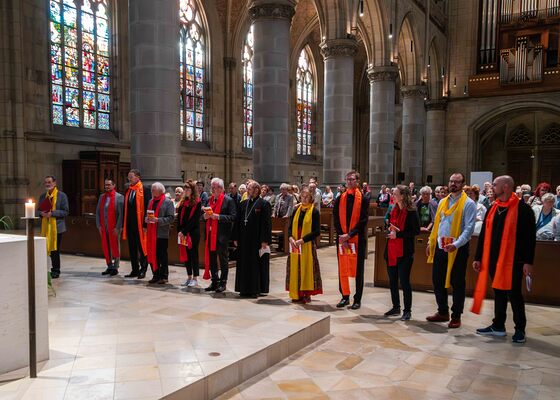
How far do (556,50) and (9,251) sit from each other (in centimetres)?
2810

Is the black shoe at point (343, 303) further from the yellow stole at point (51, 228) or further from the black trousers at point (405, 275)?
the yellow stole at point (51, 228)

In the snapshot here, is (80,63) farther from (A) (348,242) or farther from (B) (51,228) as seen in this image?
(A) (348,242)

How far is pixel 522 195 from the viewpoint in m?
10.2

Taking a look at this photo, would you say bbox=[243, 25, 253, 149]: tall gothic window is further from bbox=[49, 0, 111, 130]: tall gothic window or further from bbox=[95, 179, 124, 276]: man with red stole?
bbox=[95, 179, 124, 276]: man with red stole

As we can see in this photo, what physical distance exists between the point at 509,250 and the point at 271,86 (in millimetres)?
8568

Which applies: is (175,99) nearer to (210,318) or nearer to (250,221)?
(250,221)

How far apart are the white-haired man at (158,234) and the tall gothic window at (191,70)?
1389 centimetres

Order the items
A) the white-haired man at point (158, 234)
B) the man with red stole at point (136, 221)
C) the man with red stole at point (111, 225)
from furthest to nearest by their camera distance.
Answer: the man with red stole at point (111, 225)
the man with red stole at point (136, 221)
the white-haired man at point (158, 234)

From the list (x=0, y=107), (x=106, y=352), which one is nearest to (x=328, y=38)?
(x=0, y=107)

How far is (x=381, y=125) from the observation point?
19734 mm

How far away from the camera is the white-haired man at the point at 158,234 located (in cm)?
748

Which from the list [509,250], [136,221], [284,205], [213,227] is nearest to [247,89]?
[284,205]

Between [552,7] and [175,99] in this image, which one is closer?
[175,99]

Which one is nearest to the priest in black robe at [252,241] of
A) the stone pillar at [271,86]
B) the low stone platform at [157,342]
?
the low stone platform at [157,342]
